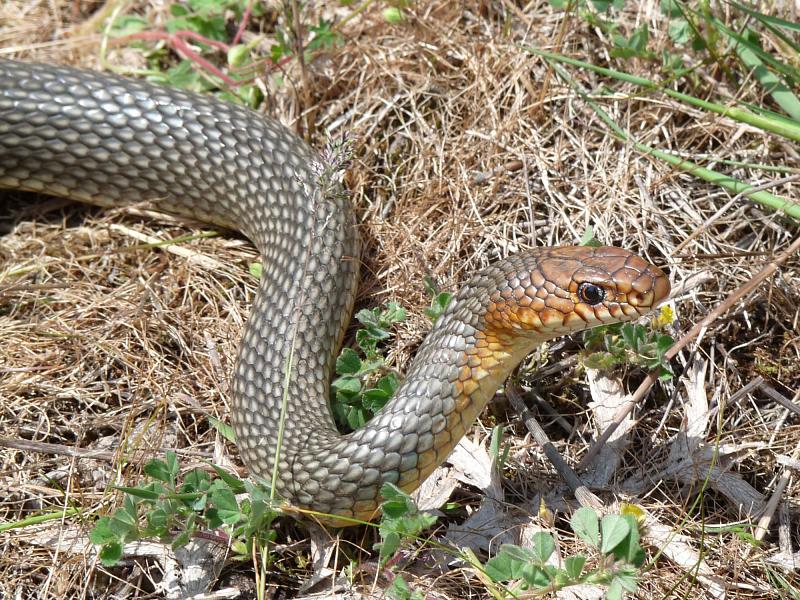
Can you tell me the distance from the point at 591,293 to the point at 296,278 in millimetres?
1450

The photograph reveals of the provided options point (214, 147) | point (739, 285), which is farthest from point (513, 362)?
point (214, 147)

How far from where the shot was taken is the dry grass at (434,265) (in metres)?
3.78

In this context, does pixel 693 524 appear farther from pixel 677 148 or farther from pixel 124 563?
pixel 124 563

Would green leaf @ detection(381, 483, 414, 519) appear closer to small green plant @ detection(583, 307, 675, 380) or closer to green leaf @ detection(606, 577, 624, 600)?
green leaf @ detection(606, 577, 624, 600)

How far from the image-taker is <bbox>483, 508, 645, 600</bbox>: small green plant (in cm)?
298

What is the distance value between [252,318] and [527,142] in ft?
5.47

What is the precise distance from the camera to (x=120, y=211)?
16.1 ft

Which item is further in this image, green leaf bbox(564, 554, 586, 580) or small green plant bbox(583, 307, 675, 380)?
small green plant bbox(583, 307, 675, 380)

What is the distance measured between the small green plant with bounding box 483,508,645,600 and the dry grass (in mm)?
441

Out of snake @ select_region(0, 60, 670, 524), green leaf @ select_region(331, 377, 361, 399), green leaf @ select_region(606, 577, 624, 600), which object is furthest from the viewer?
green leaf @ select_region(331, 377, 361, 399)

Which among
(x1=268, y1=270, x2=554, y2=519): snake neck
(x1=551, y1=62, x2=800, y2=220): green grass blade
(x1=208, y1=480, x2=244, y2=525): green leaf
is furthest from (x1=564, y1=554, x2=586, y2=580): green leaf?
(x1=551, y1=62, x2=800, y2=220): green grass blade

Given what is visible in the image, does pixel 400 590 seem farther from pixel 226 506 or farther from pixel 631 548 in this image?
pixel 631 548

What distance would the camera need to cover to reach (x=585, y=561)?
3027mm

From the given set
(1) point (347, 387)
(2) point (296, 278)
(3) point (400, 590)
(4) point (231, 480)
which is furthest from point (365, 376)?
(3) point (400, 590)
